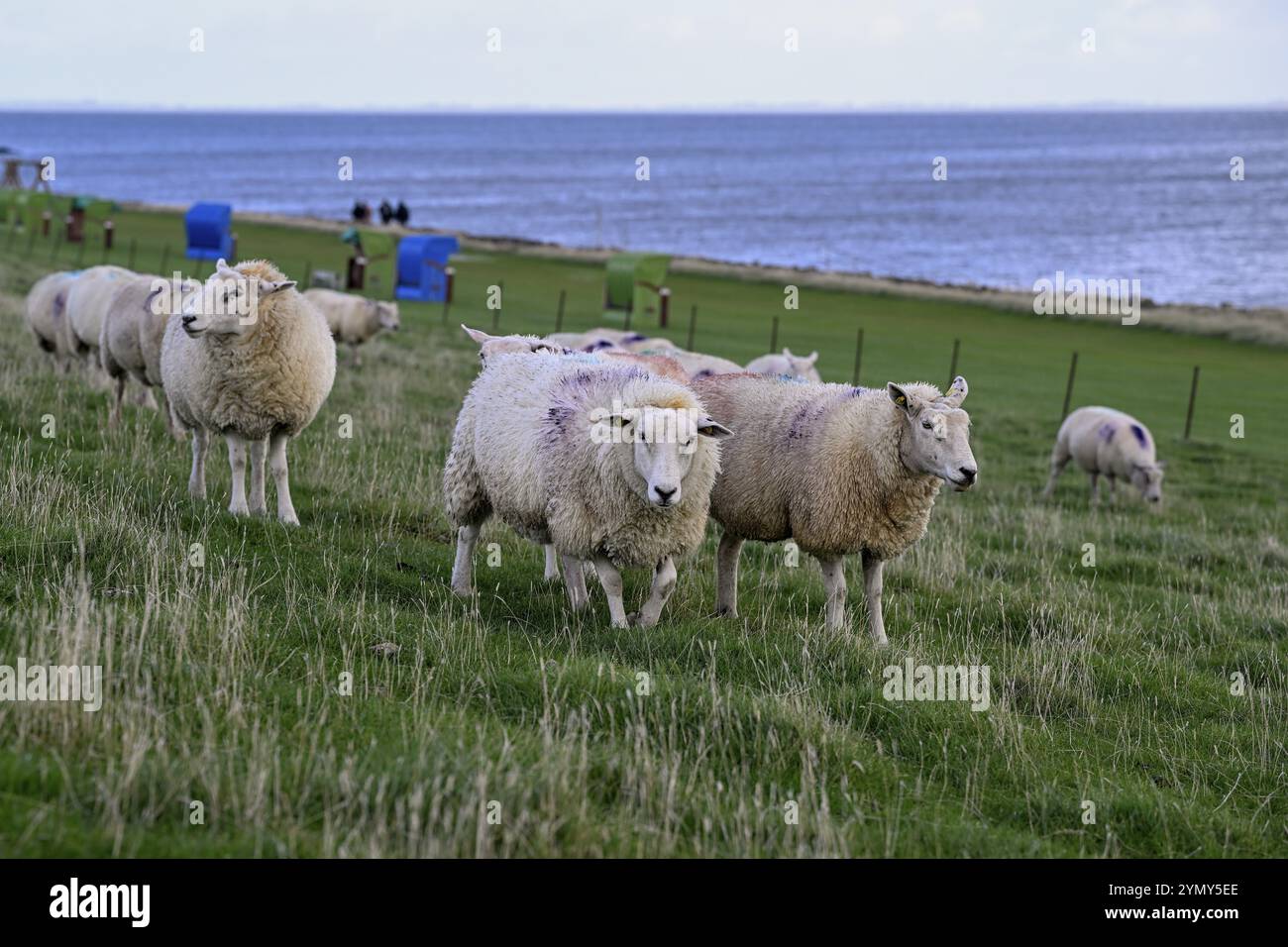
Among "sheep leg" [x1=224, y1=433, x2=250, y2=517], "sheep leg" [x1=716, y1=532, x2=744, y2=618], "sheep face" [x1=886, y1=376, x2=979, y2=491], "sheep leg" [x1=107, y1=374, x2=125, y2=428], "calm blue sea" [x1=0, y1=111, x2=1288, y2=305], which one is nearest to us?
"sheep face" [x1=886, y1=376, x2=979, y2=491]

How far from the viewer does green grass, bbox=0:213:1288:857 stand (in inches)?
183

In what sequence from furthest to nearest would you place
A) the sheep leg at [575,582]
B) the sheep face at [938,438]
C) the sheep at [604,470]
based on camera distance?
1. the sheep leg at [575,582]
2. the sheep face at [938,438]
3. the sheep at [604,470]

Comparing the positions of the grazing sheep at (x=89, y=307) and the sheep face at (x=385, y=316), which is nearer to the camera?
the grazing sheep at (x=89, y=307)

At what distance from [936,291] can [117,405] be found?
36.9 m

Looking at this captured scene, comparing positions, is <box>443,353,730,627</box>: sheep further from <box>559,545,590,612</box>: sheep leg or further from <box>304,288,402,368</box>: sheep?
<box>304,288,402,368</box>: sheep

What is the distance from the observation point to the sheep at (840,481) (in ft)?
26.7

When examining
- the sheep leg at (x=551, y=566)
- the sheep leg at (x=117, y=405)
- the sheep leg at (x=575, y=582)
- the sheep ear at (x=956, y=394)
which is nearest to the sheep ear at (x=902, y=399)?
the sheep ear at (x=956, y=394)

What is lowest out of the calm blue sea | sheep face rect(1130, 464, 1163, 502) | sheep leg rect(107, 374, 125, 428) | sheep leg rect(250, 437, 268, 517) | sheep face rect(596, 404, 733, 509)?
sheep face rect(1130, 464, 1163, 502)

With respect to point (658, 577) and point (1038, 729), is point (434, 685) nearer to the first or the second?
point (658, 577)

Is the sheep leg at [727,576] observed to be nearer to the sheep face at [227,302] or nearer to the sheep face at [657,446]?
the sheep face at [657,446]

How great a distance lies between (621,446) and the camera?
296 inches

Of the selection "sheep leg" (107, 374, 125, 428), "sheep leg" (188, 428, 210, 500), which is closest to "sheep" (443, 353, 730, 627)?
"sheep leg" (188, 428, 210, 500)

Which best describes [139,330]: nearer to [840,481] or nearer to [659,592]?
[659,592]

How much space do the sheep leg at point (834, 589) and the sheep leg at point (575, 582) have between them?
149 centimetres
